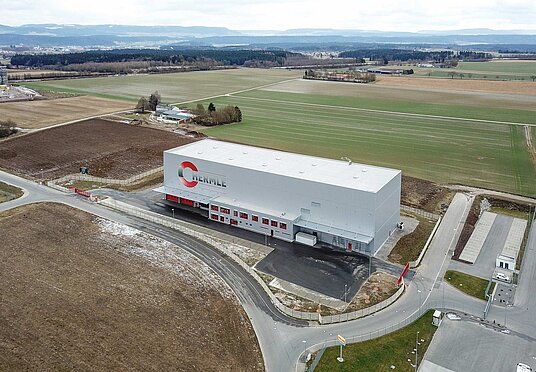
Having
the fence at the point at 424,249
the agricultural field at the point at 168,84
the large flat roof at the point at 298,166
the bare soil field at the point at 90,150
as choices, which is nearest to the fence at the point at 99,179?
the bare soil field at the point at 90,150

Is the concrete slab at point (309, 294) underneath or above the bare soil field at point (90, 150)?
underneath

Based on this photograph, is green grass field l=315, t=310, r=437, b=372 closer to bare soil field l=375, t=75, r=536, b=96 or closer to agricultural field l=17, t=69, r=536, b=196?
agricultural field l=17, t=69, r=536, b=196

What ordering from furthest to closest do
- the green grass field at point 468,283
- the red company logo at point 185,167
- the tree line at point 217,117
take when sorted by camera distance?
the tree line at point 217,117
the red company logo at point 185,167
the green grass field at point 468,283

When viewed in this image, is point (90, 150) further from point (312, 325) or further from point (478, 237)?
point (478, 237)

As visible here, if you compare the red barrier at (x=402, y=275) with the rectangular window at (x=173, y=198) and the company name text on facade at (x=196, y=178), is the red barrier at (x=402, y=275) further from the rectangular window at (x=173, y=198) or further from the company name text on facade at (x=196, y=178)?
the rectangular window at (x=173, y=198)

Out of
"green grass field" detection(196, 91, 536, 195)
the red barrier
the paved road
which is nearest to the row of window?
the paved road

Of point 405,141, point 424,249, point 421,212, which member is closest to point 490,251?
point 424,249

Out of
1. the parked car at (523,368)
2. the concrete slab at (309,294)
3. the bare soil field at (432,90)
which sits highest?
the bare soil field at (432,90)

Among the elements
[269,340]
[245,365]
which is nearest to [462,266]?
[269,340]
